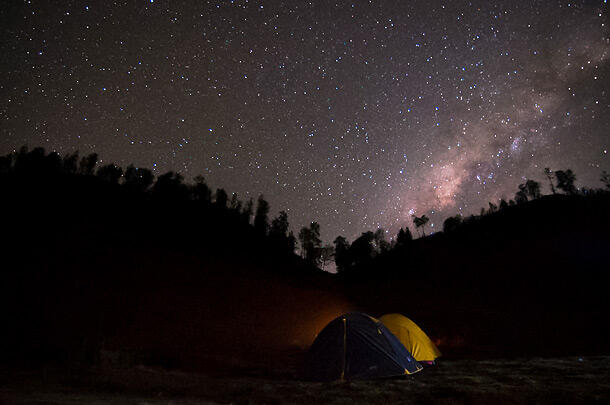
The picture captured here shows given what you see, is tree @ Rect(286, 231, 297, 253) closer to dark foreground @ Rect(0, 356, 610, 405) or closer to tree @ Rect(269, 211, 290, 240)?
tree @ Rect(269, 211, 290, 240)

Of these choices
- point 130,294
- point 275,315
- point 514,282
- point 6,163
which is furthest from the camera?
point 6,163

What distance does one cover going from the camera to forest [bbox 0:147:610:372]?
620 inches

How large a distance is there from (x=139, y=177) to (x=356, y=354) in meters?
101

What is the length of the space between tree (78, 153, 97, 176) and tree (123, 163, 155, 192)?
30.5 ft

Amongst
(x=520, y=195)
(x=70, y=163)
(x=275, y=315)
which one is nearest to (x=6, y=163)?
(x=70, y=163)

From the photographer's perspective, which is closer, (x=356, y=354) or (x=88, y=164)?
(x=356, y=354)

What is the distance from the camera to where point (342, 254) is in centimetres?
10412

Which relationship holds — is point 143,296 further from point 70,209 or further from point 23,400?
point 70,209

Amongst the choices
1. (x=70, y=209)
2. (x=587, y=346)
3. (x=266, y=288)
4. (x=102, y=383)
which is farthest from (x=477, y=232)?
(x=70, y=209)

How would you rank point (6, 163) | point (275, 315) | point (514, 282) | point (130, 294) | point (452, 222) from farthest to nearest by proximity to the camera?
point (452, 222) < point (6, 163) < point (514, 282) < point (275, 315) < point (130, 294)

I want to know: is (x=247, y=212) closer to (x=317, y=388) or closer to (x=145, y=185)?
(x=145, y=185)

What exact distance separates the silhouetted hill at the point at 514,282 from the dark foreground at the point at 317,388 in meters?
7.39

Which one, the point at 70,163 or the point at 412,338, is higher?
the point at 70,163

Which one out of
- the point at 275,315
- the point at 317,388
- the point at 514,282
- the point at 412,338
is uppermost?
the point at 514,282
